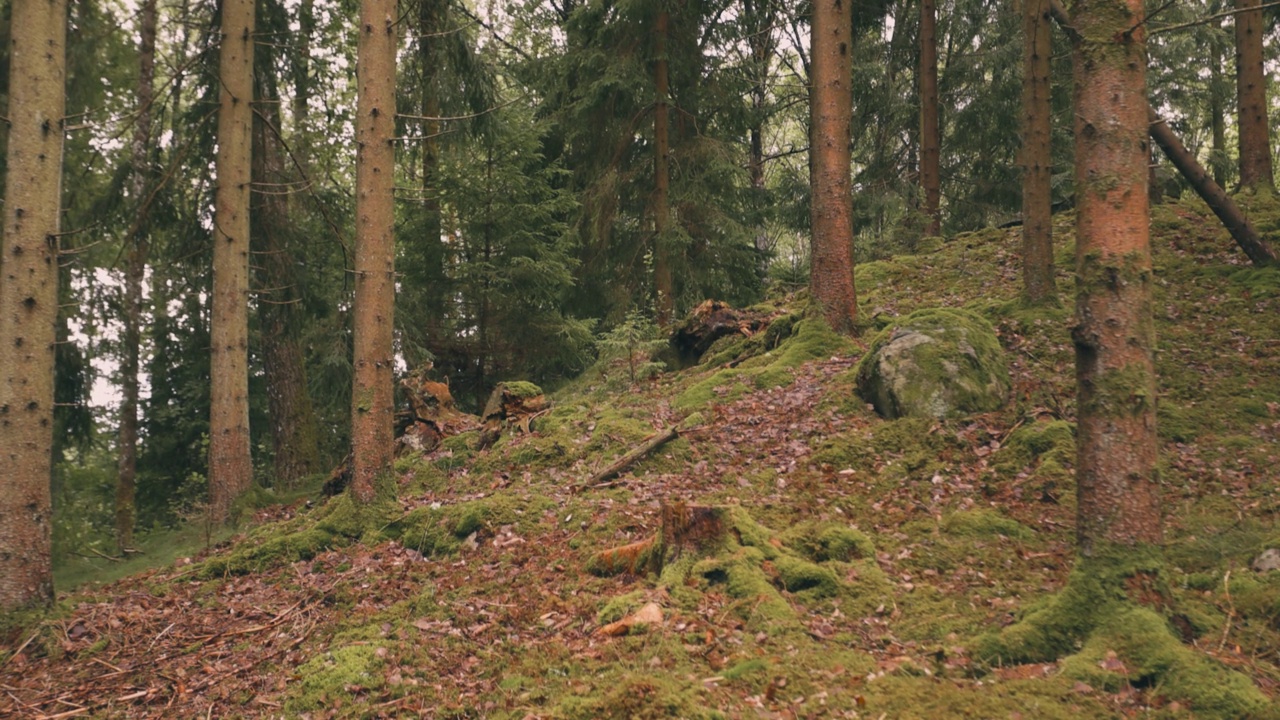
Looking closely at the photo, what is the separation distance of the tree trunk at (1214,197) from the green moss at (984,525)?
4493mm

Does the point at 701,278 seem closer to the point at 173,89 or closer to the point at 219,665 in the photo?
the point at 173,89

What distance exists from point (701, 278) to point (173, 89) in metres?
9.55

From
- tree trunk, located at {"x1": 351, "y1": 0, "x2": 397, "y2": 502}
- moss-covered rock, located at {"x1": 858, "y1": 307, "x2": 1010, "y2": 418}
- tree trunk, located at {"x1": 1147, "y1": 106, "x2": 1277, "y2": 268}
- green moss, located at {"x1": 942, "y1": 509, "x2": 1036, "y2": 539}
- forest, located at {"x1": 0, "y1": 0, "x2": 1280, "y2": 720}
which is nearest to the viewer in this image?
forest, located at {"x1": 0, "y1": 0, "x2": 1280, "y2": 720}

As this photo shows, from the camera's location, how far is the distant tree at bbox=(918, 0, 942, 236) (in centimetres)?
1527

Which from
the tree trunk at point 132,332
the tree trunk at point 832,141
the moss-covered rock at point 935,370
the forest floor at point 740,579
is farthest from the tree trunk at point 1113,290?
the tree trunk at point 132,332

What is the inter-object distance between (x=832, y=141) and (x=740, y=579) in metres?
6.84

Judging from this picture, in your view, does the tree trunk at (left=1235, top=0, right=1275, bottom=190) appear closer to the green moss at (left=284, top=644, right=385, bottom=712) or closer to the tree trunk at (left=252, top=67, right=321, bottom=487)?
the green moss at (left=284, top=644, right=385, bottom=712)

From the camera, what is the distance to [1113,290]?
433cm

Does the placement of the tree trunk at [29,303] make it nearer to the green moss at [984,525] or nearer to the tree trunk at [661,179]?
the green moss at [984,525]

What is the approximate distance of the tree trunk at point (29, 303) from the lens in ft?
19.5

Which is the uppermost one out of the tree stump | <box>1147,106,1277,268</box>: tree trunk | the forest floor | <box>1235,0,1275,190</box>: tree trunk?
<box>1235,0,1275,190</box>: tree trunk

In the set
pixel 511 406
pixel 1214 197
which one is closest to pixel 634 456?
pixel 511 406

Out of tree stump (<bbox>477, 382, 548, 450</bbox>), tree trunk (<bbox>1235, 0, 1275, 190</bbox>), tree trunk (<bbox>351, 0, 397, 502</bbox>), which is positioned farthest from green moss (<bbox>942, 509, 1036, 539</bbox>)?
tree trunk (<bbox>1235, 0, 1275, 190</bbox>)

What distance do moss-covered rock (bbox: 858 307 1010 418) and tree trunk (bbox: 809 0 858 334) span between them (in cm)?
180
